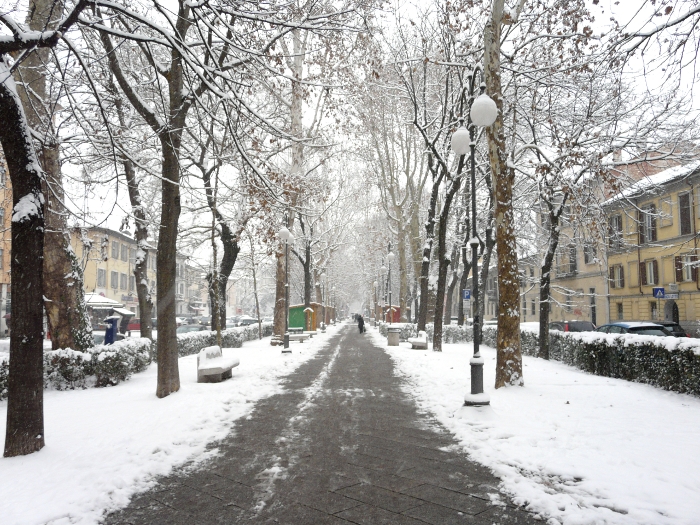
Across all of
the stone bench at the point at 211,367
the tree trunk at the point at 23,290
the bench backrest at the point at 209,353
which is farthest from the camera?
the bench backrest at the point at 209,353

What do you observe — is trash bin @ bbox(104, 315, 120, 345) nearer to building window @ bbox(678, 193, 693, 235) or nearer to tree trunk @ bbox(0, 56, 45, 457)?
tree trunk @ bbox(0, 56, 45, 457)

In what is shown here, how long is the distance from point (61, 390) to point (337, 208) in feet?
103

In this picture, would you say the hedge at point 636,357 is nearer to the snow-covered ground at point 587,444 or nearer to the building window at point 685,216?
the snow-covered ground at point 587,444

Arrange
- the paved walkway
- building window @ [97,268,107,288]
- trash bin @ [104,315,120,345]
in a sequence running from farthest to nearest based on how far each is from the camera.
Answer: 1. building window @ [97,268,107,288]
2. trash bin @ [104,315,120,345]
3. the paved walkway

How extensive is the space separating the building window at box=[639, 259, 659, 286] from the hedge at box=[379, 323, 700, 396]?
72.7ft

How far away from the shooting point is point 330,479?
16.0 feet

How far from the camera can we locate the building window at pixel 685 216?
28297 mm

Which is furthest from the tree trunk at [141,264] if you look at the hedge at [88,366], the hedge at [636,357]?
the hedge at [636,357]

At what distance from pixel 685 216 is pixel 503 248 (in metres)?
26.0

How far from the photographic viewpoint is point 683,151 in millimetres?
14461

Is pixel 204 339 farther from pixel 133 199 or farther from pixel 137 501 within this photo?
pixel 137 501

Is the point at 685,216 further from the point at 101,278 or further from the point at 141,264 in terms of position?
the point at 101,278

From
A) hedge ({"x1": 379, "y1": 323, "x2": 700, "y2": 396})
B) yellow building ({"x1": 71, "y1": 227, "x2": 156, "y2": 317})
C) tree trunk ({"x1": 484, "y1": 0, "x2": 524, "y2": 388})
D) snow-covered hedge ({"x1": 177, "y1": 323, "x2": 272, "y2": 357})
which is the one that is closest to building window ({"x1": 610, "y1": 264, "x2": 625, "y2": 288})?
hedge ({"x1": 379, "y1": 323, "x2": 700, "y2": 396})

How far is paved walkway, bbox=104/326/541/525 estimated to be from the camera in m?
4.05
